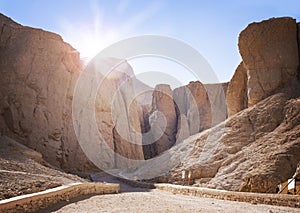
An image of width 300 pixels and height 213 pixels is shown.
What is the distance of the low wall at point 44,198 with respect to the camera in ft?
23.4

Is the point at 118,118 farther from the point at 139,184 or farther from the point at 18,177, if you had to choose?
the point at 18,177

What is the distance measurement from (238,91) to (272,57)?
16.8ft

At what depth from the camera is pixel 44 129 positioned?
1022 inches

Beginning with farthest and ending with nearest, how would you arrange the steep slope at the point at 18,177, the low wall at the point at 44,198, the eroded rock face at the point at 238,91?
1. the eroded rock face at the point at 238,91
2. the steep slope at the point at 18,177
3. the low wall at the point at 44,198

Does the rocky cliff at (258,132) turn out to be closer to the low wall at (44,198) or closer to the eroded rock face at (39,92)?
the low wall at (44,198)

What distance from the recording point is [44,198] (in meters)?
8.65

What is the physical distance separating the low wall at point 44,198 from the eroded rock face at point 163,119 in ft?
117

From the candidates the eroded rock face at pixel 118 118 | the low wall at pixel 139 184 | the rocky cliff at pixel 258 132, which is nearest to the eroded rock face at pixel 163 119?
the eroded rock face at pixel 118 118

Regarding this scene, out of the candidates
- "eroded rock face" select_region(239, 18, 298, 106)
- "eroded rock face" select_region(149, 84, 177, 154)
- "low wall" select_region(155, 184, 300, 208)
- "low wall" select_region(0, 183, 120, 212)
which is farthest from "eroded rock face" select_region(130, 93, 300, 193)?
"eroded rock face" select_region(149, 84, 177, 154)

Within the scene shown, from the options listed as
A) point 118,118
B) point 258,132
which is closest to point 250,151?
point 258,132

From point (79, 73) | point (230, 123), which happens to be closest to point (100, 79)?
point (79, 73)

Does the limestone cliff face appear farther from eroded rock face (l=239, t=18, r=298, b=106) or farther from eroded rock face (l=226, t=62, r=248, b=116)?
eroded rock face (l=239, t=18, r=298, b=106)

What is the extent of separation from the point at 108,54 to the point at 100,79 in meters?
9.54

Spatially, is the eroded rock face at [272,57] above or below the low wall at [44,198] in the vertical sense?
above
